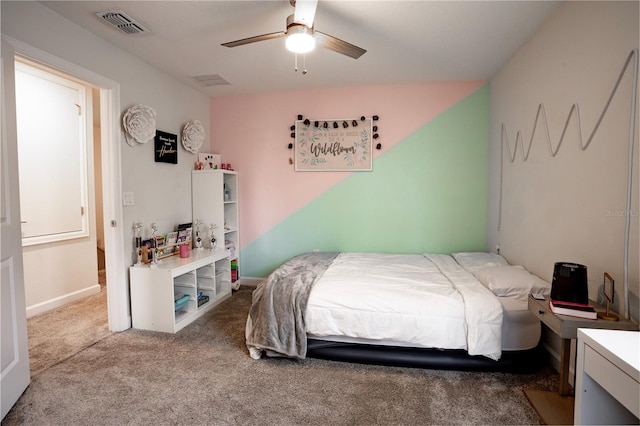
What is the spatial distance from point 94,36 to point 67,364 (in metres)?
2.44

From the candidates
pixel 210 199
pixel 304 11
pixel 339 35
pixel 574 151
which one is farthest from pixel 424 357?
pixel 210 199

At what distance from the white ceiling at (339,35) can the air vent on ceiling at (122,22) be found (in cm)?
4

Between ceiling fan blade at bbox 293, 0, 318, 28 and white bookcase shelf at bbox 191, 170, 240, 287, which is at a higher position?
ceiling fan blade at bbox 293, 0, 318, 28

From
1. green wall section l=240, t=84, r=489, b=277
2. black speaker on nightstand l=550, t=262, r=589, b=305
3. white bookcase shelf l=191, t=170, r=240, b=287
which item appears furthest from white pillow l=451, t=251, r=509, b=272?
white bookcase shelf l=191, t=170, r=240, b=287

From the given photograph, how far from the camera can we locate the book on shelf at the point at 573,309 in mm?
1488

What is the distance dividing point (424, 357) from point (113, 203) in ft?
8.87

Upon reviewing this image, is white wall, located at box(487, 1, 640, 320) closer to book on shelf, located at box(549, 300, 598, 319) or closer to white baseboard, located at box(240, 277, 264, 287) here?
book on shelf, located at box(549, 300, 598, 319)

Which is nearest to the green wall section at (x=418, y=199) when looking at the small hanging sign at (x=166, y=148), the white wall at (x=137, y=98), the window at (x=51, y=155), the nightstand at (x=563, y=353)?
the white wall at (x=137, y=98)

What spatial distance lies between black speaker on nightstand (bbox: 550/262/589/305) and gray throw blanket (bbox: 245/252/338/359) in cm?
147

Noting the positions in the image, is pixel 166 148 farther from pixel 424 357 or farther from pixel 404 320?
pixel 424 357

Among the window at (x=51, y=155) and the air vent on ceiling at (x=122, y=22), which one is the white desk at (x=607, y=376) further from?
the window at (x=51, y=155)

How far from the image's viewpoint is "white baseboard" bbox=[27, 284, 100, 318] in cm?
305

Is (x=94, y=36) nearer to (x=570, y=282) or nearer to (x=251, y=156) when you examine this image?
(x=251, y=156)

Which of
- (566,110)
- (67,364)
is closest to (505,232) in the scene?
(566,110)
